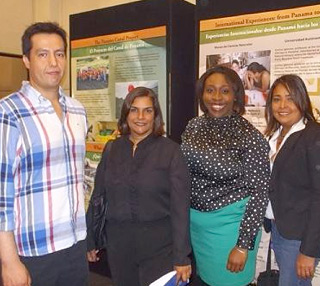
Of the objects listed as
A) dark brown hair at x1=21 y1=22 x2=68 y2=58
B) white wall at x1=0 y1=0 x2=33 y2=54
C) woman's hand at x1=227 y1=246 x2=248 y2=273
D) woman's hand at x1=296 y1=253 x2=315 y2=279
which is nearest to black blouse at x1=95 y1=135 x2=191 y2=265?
woman's hand at x1=227 y1=246 x2=248 y2=273

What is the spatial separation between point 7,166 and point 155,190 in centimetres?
74

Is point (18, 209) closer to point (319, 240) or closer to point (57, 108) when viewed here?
point (57, 108)

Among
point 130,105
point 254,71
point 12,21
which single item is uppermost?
point 12,21

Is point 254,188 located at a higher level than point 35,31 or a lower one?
lower

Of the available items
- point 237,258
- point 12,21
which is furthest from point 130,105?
point 12,21

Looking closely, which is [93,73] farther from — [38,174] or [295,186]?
[295,186]

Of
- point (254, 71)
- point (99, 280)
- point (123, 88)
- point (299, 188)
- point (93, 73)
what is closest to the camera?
point (299, 188)

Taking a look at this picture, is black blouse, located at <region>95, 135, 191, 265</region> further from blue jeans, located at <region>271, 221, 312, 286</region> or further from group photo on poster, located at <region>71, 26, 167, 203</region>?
group photo on poster, located at <region>71, 26, 167, 203</region>

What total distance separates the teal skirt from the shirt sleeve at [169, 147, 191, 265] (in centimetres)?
8

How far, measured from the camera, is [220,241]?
1.94m

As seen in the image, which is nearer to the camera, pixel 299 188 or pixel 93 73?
pixel 299 188

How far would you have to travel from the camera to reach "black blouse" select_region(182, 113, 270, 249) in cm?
186

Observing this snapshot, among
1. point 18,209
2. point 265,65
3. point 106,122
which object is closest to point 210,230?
point 18,209

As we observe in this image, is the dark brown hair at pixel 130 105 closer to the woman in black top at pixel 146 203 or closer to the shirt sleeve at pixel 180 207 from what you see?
the woman in black top at pixel 146 203
